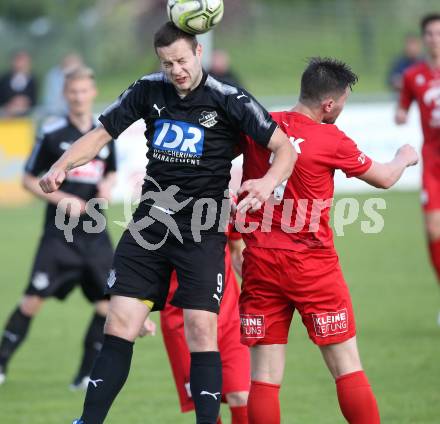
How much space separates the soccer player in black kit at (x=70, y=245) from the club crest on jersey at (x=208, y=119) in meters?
2.57

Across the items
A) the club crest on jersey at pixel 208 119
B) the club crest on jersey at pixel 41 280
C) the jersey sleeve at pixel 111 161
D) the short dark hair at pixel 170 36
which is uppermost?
the jersey sleeve at pixel 111 161

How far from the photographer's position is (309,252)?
544 centimetres

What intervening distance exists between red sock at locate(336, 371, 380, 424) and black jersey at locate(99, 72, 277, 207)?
114 centimetres

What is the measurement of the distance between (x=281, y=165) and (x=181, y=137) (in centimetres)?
58

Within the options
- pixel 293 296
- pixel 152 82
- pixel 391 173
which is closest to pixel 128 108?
pixel 152 82

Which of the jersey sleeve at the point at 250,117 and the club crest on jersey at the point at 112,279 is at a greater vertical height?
the jersey sleeve at the point at 250,117

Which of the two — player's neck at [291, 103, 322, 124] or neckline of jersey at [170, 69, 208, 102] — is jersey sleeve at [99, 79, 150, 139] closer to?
neckline of jersey at [170, 69, 208, 102]

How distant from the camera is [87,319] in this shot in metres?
10.3

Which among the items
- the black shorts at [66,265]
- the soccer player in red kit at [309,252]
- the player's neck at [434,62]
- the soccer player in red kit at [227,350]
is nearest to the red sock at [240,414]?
the soccer player in red kit at [227,350]

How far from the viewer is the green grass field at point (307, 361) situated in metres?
6.87

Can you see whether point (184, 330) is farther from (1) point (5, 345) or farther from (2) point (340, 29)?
(2) point (340, 29)

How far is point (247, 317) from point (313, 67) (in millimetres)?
1312

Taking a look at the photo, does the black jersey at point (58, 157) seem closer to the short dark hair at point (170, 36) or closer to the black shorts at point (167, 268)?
the black shorts at point (167, 268)

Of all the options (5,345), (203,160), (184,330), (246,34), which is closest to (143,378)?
(5,345)
